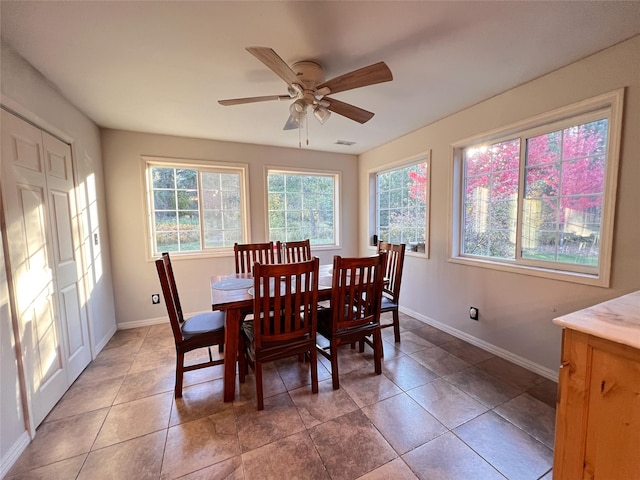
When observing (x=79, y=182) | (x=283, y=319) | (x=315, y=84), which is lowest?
(x=283, y=319)

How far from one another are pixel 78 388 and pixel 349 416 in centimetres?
214

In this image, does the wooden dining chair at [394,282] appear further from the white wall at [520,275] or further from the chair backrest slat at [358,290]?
the white wall at [520,275]

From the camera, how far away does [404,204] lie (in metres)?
3.57

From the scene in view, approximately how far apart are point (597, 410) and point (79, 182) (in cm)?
375

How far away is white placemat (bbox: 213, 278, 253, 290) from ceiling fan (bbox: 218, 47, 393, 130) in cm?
140

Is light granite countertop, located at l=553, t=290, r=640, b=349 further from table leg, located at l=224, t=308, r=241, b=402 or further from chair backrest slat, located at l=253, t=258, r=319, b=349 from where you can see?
table leg, located at l=224, t=308, r=241, b=402

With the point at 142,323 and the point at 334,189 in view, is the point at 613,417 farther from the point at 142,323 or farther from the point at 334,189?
the point at 142,323

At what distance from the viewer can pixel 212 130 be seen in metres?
3.03

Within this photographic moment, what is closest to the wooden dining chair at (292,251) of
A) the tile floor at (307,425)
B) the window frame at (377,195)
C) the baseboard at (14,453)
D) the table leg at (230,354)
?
the tile floor at (307,425)

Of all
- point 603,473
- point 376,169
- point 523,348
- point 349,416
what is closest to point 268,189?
point 376,169

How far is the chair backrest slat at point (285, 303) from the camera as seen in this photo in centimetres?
162

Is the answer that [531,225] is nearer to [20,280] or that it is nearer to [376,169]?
[376,169]

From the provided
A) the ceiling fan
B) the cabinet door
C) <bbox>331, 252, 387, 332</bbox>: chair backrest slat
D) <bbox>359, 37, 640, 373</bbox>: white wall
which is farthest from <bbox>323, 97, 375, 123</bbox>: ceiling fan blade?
the cabinet door

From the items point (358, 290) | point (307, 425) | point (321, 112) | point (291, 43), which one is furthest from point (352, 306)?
point (291, 43)
